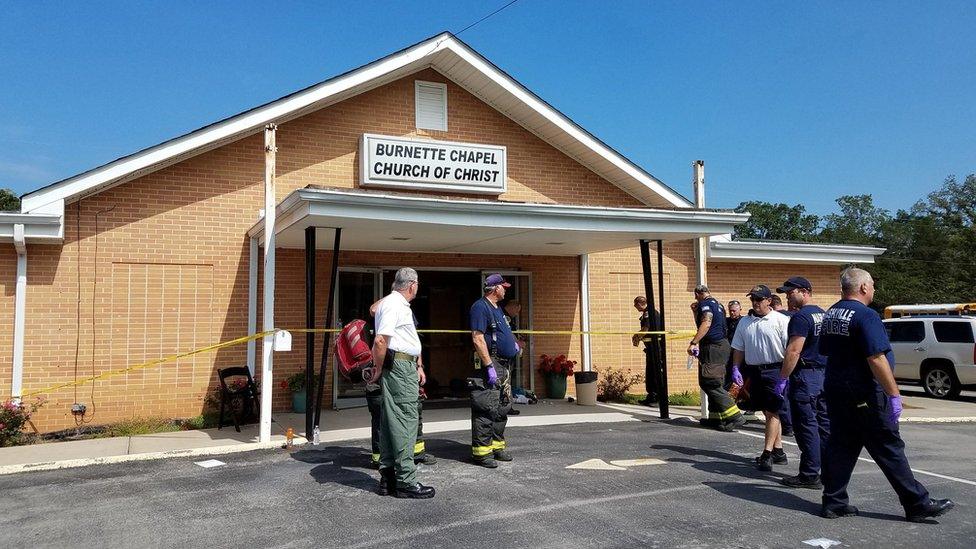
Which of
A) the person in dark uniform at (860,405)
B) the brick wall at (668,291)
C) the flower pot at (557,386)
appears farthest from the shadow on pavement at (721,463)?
the brick wall at (668,291)

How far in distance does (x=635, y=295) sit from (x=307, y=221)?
24.6 ft

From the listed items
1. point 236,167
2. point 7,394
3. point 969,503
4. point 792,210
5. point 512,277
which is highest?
point 792,210

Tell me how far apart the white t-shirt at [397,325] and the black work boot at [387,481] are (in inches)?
A: 40.5

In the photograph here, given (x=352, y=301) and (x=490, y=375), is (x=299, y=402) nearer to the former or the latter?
(x=352, y=301)

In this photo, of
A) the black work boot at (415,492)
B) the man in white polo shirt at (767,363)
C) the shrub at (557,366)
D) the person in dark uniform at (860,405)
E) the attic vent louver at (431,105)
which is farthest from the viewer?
the shrub at (557,366)

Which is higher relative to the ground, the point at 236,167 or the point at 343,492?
the point at 236,167

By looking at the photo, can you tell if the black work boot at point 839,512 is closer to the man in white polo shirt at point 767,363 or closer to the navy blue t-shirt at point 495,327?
the man in white polo shirt at point 767,363

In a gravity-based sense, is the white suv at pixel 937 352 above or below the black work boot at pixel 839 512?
above

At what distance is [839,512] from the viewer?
5.42 metres

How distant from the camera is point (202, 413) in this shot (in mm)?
10312

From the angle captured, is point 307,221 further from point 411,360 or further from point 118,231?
point 118,231

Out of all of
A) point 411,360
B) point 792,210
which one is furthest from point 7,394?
point 792,210

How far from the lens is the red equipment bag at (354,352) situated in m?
6.87

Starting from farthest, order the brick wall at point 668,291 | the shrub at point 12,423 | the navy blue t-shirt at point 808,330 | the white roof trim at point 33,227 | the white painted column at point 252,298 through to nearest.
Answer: the brick wall at point 668,291, the white painted column at point 252,298, the white roof trim at point 33,227, the shrub at point 12,423, the navy blue t-shirt at point 808,330
